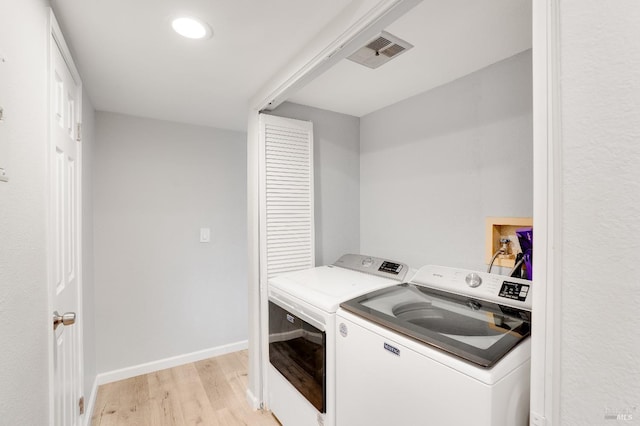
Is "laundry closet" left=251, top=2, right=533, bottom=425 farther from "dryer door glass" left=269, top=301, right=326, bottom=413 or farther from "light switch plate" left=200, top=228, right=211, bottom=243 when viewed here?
"light switch plate" left=200, top=228, right=211, bottom=243

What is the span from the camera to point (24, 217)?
0.88 m

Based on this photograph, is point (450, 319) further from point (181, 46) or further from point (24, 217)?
point (181, 46)

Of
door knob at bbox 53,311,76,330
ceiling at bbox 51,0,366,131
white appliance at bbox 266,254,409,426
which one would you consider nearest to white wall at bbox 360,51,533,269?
white appliance at bbox 266,254,409,426

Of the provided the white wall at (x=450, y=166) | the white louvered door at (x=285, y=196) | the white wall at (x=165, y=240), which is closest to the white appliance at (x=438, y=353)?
the white wall at (x=450, y=166)

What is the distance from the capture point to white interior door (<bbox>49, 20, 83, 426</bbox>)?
1.16 m

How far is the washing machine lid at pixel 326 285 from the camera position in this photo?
59.6 inches

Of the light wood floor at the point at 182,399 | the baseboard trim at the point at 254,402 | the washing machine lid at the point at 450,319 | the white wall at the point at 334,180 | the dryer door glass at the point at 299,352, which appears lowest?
the light wood floor at the point at 182,399

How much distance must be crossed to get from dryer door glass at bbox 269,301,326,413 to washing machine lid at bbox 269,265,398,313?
14 centimetres

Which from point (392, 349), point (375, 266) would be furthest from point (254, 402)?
point (392, 349)

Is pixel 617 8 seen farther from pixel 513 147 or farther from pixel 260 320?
pixel 260 320

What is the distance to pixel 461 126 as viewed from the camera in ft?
5.81

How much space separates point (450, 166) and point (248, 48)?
1.36m

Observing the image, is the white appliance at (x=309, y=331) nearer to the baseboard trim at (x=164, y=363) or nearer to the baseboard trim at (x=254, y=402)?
the baseboard trim at (x=254, y=402)

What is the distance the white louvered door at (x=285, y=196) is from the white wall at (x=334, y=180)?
148 millimetres
